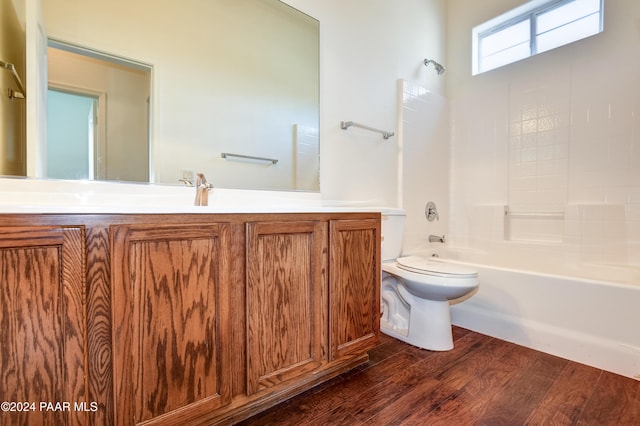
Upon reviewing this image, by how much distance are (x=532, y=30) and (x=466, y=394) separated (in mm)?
2689

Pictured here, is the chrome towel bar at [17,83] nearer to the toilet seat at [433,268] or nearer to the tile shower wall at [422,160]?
the toilet seat at [433,268]

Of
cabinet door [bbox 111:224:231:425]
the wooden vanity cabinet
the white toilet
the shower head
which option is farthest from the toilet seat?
the shower head

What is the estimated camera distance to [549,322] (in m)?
1.76

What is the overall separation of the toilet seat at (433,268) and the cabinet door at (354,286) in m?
0.32

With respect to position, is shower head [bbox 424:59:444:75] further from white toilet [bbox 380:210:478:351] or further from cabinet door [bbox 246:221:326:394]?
cabinet door [bbox 246:221:326:394]

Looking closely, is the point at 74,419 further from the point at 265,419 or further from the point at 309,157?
the point at 309,157

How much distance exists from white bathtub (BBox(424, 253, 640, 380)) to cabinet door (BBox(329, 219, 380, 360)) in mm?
946

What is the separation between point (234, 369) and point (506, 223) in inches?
91.4

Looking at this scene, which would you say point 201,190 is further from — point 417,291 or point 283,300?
point 417,291

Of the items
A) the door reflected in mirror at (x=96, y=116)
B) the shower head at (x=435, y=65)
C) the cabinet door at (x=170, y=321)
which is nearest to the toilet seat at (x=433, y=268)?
the cabinet door at (x=170, y=321)

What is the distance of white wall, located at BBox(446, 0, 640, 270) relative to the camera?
1.98m

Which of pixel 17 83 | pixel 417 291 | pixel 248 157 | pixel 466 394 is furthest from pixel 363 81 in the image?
pixel 466 394

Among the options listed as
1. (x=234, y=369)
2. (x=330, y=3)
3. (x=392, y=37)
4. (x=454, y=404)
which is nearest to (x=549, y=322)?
(x=454, y=404)

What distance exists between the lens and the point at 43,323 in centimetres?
75
